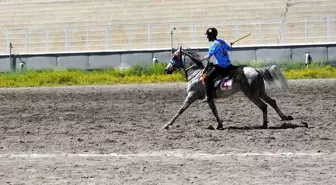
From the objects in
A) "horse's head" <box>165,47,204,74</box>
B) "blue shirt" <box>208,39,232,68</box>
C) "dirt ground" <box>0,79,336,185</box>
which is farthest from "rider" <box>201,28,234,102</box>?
"dirt ground" <box>0,79,336,185</box>

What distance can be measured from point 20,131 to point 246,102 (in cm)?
663

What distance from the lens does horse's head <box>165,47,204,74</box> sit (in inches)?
567

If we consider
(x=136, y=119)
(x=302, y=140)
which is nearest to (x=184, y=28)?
(x=136, y=119)

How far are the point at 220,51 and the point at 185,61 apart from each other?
116 cm

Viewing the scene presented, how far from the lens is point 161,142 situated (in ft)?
40.5

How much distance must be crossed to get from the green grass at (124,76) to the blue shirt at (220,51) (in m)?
13.8

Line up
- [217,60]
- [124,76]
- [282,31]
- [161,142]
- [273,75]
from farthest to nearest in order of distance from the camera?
[282,31], [124,76], [273,75], [217,60], [161,142]

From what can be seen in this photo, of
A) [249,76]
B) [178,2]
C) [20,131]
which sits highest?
[178,2]

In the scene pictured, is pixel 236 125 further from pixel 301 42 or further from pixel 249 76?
pixel 301 42

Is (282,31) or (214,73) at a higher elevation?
(282,31)

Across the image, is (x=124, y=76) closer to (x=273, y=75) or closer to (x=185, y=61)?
(x=185, y=61)

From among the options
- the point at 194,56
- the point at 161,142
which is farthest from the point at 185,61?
the point at 161,142

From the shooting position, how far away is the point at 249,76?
13836 millimetres

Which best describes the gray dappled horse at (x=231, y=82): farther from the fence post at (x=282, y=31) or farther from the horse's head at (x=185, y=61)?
the fence post at (x=282, y=31)
